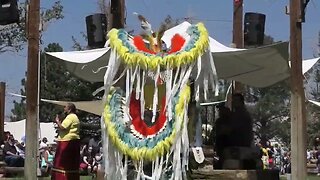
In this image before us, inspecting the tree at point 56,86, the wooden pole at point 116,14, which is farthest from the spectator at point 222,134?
the tree at point 56,86

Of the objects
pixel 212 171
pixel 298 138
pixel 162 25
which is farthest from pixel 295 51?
pixel 162 25

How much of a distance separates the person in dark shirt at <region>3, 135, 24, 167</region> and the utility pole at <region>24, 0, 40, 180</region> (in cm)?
804

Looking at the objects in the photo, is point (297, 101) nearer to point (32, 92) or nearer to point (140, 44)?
point (140, 44)

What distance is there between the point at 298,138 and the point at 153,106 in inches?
185

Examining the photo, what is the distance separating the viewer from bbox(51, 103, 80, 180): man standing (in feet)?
39.1

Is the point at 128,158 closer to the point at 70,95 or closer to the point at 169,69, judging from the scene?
the point at 169,69

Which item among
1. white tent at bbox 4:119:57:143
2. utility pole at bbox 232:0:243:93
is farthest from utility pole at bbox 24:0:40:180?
white tent at bbox 4:119:57:143

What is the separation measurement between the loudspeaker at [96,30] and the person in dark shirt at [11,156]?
26.5ft

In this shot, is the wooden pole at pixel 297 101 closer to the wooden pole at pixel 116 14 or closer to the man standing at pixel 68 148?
the wooden pole at pixel 116 14

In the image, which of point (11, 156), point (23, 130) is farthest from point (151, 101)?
point (23, 130)

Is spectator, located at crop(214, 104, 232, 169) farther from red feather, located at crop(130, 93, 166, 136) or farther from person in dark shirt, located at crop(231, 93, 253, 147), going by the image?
red feather, located at crop(130, 93, 166, 136)

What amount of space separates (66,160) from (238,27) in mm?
6405

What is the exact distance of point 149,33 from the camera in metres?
9.94

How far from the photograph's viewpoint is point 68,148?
1200cm
